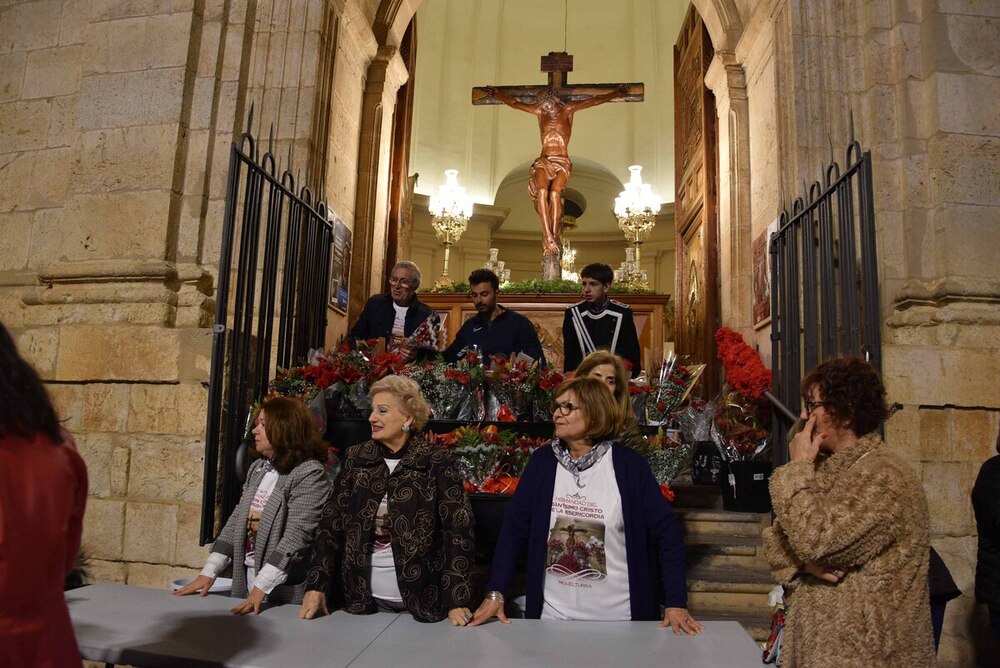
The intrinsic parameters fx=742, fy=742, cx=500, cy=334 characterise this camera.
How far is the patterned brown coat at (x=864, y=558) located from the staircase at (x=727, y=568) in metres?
1.84

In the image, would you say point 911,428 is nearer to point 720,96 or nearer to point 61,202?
point 720,96

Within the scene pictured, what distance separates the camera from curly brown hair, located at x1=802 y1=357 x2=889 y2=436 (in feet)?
6.89

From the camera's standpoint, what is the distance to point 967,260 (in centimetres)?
451

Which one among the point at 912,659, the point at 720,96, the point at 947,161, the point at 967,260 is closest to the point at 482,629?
the point at 912,659

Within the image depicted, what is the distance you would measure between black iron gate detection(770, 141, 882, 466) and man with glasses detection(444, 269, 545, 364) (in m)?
1.54

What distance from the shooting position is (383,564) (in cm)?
259

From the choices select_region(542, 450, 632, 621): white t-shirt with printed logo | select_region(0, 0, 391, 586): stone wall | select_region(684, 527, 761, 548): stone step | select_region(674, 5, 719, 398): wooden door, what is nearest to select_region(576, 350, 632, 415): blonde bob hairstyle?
select_region(542, 450, 632, 621): white t-shirt with printed logo

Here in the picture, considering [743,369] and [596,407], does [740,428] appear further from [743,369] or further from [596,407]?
[596,407]

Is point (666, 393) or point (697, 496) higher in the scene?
point (666, 393)

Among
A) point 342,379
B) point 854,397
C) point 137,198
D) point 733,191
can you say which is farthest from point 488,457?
point 733,191

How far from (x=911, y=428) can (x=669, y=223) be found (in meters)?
12.8

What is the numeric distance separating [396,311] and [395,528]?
285cm

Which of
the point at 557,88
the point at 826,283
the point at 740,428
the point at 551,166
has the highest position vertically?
the point at 557,88

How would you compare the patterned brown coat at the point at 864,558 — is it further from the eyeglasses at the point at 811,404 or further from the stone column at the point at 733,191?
the stone column at the point at 733,191
